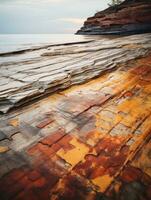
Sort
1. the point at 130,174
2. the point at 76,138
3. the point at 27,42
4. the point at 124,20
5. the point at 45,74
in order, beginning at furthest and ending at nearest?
1. the point at 124,20
2. the point at 27,42
3. the point at 45,74
4. the point at 76,138
5. the point at 130,174

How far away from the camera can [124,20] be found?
7.63 m

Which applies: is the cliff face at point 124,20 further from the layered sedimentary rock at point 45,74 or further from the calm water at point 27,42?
the layered sedimentary rock at point 45,74

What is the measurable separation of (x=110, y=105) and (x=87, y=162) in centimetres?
68

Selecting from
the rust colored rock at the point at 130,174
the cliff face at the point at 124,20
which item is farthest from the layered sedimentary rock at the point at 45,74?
the cliff face at the point at 124,20

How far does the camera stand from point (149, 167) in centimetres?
98

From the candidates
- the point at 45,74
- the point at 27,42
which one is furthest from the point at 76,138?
the point at 27,42

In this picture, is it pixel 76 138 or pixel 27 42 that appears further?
pixel 27 42

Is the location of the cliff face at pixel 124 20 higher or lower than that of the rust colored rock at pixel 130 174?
higher

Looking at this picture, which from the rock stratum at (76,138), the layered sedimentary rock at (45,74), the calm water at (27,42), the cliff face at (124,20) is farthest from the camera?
the cliff face at (124,20)

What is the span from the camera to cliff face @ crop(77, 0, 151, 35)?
7.20 metres

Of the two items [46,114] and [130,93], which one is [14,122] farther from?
[130,93]

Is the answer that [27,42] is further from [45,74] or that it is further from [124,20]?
[124,20]

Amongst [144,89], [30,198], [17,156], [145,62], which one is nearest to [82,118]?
[17,156]

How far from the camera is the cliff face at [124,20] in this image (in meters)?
7.20
